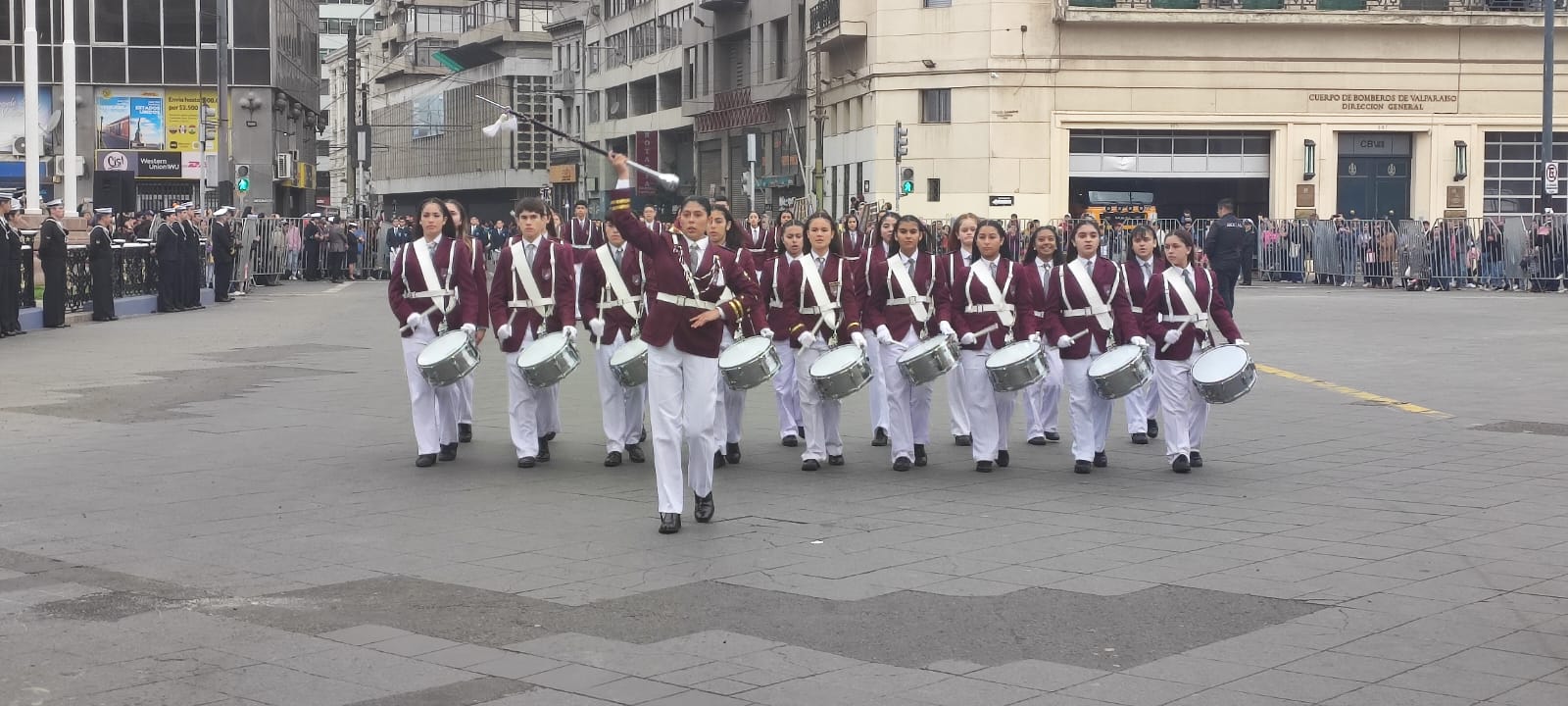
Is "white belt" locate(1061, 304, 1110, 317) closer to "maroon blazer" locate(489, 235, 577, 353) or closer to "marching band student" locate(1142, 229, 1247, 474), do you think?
"marching band student" locate(1142, 229, 1247, 474)

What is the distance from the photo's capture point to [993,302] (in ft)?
42.0

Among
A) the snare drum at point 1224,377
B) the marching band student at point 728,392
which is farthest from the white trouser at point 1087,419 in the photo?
the marching band student at point 728,392

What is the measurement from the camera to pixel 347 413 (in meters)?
15.6

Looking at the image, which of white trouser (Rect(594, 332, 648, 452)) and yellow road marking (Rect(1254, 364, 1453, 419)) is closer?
white trouser (Rect(594, 332, 648, 452))

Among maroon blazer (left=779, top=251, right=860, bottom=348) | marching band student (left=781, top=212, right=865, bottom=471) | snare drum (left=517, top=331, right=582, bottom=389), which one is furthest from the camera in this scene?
maroon blazer (left=779, top=251, right=860, bottom=348)

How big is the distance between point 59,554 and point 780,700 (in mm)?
4356

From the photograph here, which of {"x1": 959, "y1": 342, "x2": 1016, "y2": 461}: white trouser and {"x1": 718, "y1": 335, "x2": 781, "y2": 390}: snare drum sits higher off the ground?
{"x1": 718, "y1": 335, "x2": 781, "y2": 390}: snare drum

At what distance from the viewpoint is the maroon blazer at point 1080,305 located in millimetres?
12664

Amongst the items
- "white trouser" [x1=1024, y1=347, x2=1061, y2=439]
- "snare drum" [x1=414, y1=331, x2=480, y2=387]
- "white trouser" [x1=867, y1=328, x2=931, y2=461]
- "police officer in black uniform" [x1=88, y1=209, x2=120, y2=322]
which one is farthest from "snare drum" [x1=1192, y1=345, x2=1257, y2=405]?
"police officer in black uniform" [x1=88, y1=209, x2=120, y2=322]

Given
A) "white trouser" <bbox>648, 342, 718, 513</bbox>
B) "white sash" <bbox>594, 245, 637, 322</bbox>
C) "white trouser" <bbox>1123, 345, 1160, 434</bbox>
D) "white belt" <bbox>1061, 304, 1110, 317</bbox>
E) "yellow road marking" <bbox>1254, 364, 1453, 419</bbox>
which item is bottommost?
"yellow road marking" <bbox>1254, 364, 1453, 419</bbox>

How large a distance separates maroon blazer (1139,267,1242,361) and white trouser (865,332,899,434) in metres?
1.83

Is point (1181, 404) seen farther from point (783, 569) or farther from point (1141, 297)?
point (783, 569)

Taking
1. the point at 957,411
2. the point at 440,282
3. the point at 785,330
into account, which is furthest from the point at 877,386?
the point at 440,282

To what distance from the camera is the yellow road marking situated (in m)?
15.6
